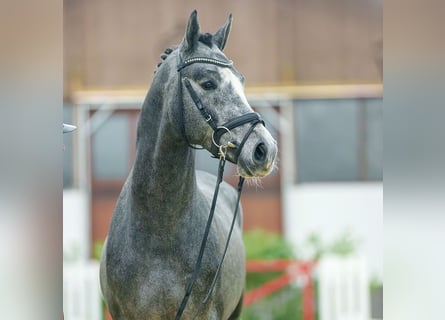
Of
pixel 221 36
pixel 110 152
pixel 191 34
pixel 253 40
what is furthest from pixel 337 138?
pixel 191 34

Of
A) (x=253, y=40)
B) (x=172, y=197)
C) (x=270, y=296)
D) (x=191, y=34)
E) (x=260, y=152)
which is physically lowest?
(x=270, y=296)

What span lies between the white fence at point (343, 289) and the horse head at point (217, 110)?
3.44 m

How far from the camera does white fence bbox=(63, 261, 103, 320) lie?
187 inches

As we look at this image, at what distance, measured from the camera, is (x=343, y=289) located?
4871mm

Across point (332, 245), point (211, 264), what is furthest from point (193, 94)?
point (332, 245)

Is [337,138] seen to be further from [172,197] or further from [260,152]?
[260,152]

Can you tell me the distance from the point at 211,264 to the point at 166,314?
15cm

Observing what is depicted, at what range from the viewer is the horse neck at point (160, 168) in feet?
5.30

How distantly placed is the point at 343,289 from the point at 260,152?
11.9ft

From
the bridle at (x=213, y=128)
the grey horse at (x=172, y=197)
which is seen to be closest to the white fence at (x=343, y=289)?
the grey horse at (x=172, y=197)

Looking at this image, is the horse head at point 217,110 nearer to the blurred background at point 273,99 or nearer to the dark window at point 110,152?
the blurred background at point 273,99

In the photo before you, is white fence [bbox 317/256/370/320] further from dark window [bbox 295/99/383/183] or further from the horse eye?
the horse eye

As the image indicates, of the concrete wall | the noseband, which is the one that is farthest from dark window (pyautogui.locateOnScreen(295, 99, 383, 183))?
the noseband
